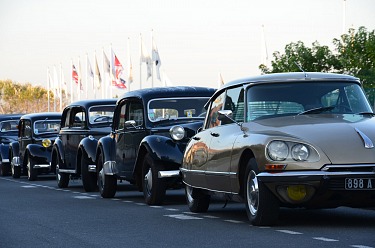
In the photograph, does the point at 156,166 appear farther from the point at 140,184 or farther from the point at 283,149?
the point at 283,149

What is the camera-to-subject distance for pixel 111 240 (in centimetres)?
1063

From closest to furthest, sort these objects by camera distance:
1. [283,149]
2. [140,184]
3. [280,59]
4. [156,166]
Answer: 1. [283,149]
2. [156,166]
3. [140,184]
4. [280,59]

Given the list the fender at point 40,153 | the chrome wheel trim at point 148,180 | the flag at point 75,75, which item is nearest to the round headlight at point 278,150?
the chrome wheel trim at point 148,180

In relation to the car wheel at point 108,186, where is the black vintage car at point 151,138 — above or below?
above

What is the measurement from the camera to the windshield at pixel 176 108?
1794 cm

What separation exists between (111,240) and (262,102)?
2.90 meters

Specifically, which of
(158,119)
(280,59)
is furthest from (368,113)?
(280,59)

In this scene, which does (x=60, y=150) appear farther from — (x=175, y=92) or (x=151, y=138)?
(x=151, y=138)

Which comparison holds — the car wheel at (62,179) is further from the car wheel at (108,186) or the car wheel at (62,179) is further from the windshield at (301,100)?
the windshield at (301,100)

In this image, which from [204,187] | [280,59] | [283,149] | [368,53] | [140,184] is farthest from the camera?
[280,59]

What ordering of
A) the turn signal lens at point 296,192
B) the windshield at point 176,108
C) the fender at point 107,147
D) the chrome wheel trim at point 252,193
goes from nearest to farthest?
the turn signal lens at point 296,192
the chrome wheel trim at point 252,193
the windshield at point 176,108
the fender at point 107,147

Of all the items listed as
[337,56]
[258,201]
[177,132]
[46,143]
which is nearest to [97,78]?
[337,56]

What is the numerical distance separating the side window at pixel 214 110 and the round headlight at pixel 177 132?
169 cm

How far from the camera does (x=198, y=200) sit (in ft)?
47.4
